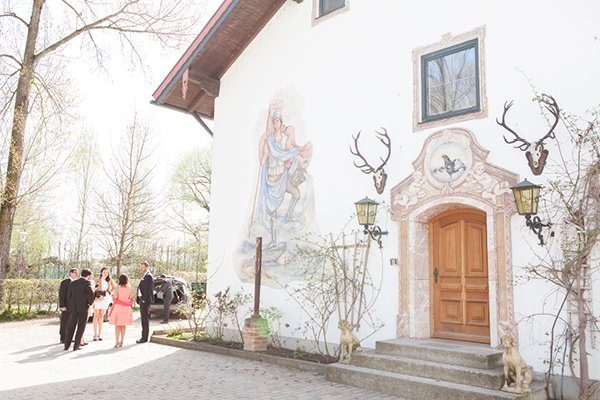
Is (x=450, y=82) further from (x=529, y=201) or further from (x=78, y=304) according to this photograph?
(x=78, y=304)

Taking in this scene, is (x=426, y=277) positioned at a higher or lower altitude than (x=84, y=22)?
lower

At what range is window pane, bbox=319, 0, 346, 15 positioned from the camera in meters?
10.8

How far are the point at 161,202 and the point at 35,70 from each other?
877 centimetres

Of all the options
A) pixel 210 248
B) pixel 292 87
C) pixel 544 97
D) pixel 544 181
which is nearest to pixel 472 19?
pixel 544 97

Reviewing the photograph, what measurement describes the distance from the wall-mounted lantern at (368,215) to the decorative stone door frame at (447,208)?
0.35 metres

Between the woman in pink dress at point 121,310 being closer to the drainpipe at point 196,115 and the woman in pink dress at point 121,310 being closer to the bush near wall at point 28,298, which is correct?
the drainpipe at point 196,115

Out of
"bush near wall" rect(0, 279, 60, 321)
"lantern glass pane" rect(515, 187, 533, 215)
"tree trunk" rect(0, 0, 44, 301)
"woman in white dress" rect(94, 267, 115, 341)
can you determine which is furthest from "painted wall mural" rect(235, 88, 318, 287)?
"bush near wall" rect(0, 279, 60, 321)

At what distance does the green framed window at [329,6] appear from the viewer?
10.8 meters

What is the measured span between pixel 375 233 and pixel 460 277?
5.31ft

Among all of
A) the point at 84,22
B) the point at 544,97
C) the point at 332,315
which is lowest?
the point at 332,315

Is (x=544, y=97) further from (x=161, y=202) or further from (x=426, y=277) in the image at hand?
(x=161, y=202)

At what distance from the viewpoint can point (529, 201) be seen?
7070mm

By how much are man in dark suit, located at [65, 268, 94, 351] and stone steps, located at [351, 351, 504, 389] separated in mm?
5662

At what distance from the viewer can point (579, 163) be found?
6.91 m
